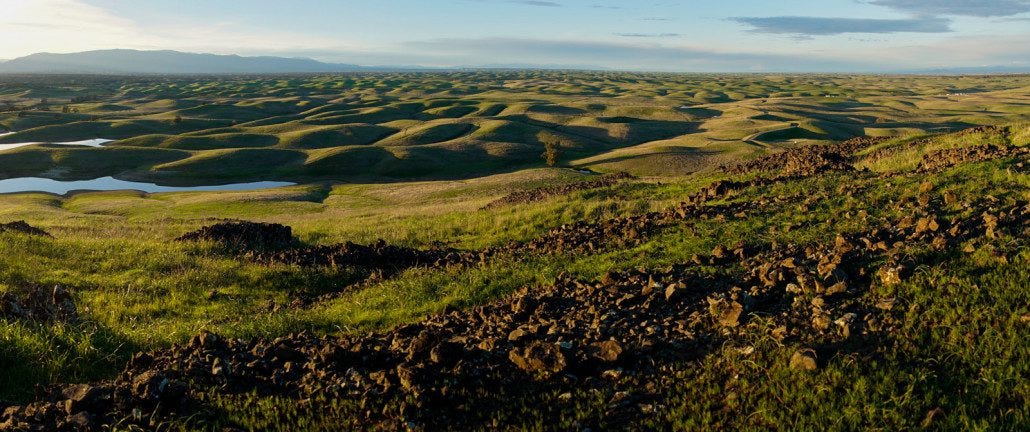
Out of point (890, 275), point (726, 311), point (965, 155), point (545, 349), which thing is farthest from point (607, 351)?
point (965, 155)

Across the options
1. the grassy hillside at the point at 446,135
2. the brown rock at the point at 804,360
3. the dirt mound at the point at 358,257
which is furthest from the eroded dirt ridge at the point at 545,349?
the grassy hillside at the point at 446,135

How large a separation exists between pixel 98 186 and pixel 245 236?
62484 millimetres

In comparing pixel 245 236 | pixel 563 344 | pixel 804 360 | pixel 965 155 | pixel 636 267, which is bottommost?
pixel 245 236

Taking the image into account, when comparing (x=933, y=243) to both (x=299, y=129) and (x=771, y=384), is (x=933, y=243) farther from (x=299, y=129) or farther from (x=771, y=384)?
(x=299, y=129)

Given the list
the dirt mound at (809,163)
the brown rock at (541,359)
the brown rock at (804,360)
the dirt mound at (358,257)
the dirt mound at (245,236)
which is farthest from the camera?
the dirt mound at (809,163)

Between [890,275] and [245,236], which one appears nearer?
[890,275]

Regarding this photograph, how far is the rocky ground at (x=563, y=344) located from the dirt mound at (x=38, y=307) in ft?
0.13

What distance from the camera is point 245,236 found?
80.8 ft

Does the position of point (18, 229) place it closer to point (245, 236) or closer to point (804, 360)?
point (245, 236)

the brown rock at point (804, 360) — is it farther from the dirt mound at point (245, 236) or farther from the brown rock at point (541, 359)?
the dirt mound at point (245, 236)

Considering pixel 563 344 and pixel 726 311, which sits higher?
pixel 726 311

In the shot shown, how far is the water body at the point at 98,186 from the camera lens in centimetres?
7112

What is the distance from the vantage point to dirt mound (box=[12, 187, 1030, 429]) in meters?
7.01

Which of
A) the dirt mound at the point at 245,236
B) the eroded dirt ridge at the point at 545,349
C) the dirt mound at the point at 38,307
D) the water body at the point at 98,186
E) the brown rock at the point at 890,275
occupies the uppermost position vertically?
the brown rock at the point at 890,275
